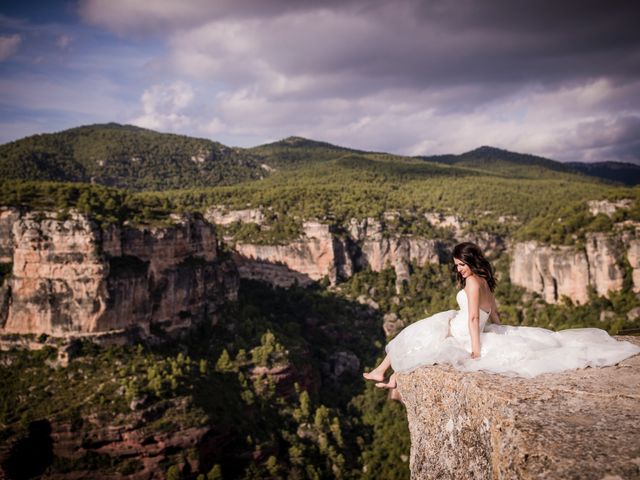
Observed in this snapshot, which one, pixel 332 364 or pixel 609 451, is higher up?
pixel 609 451

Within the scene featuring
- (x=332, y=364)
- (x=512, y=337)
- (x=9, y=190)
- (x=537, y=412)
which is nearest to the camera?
(x=537, y=412)

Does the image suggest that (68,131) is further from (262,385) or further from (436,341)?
(436,341)

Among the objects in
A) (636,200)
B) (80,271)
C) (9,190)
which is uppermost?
(9,190)

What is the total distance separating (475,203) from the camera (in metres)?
91.0

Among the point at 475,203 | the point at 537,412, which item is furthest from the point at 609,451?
the point at 475,203

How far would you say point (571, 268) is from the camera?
164ft

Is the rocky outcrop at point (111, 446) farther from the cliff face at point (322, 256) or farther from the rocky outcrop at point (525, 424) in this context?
the cliff face at point (322, 256)

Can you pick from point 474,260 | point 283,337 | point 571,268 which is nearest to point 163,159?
point 283,337

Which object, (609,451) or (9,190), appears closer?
(609,451)

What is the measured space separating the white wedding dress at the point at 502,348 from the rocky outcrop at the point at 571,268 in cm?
4741

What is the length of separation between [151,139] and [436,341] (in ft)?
443

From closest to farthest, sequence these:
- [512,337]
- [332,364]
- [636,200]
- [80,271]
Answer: [512,337] < [80,271] < [636,200] < [332,364]

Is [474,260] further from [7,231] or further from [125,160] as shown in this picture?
[125,160]

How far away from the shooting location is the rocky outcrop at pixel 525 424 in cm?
364
